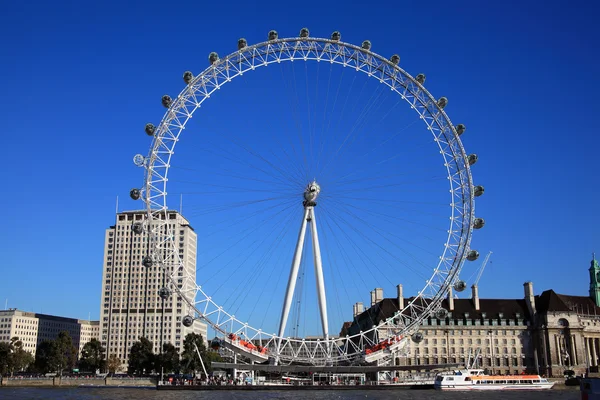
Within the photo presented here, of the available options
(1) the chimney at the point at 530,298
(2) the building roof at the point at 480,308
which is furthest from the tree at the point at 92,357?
(1) the chimney at the point at 530,298

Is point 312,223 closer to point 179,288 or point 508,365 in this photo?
point 179,288

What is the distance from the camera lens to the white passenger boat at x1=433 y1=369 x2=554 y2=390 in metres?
110

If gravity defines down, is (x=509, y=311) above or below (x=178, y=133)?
below

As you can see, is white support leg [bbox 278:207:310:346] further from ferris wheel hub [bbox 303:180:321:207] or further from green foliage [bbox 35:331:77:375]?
green foliage [bbox 35:331:77:375]

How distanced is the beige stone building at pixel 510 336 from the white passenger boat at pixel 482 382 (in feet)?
104

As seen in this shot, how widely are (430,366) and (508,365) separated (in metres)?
34.2

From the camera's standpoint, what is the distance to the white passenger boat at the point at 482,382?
110 meters

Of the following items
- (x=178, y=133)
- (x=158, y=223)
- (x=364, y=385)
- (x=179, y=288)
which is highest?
(x=178, y=133)

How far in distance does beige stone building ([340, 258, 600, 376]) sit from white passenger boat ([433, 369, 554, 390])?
104 ft

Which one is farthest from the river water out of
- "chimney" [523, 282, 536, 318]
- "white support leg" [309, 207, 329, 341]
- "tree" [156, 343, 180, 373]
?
"chimney" [523, 282, 536, 318]

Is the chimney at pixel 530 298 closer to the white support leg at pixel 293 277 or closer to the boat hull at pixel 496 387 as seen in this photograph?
the boat hull at pixel 496 387

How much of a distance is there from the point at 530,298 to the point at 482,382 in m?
47.9

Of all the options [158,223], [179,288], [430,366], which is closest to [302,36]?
[158,223]

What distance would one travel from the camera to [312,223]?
91062 millimetres
